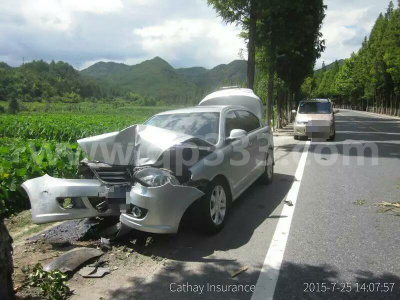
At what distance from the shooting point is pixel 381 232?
4.37 m

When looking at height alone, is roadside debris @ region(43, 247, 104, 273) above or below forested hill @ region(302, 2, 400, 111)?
below

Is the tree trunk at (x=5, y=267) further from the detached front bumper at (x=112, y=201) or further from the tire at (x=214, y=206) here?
the tire at (x=214, y=206)

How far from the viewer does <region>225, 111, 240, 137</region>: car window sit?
17.3 ft

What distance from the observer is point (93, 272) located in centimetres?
343

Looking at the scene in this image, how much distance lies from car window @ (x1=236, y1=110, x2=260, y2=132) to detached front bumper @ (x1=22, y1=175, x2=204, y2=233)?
2.45 metres

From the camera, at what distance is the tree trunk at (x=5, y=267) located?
2664mm

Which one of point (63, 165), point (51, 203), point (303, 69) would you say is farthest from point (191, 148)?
point (303, 69)

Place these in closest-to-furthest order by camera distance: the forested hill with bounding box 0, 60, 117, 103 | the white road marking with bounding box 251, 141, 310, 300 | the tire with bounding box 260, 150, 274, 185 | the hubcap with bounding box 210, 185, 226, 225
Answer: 1. the white road marking with bounding box 251, 141, 310, 300
2. the hubcap with bounding box 210, 185, 226, 225
3. the tire with bounding box 260, 150, 274, 185
4. the forested hill with bounding box 0, 60, 117, 103

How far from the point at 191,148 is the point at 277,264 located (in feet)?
5.59

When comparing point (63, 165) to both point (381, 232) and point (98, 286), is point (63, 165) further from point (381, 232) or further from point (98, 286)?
point (381, 232)

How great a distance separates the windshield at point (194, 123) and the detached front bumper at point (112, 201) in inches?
53.2

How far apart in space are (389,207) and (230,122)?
117 inches

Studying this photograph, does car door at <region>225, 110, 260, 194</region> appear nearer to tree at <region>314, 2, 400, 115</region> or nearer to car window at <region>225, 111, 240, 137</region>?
car window at <region>225, 111, 240, 137</region>

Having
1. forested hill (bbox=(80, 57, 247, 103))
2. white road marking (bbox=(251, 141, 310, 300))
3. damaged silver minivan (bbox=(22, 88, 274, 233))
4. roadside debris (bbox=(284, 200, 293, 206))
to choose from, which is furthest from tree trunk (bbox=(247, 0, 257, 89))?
forested hill (bbox=(80, 57, 247, 103))
